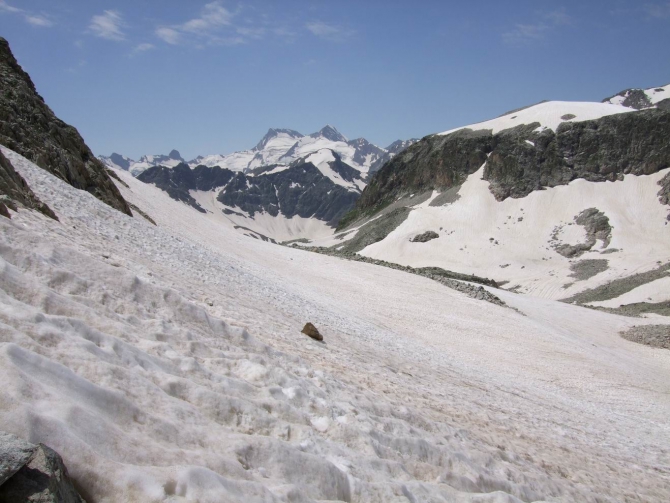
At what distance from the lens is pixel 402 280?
3288 cm

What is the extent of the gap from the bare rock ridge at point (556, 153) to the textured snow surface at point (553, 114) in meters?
2.58

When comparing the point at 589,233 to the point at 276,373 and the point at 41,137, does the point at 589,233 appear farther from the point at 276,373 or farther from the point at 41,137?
the point at 276,373

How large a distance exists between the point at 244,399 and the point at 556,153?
343ft

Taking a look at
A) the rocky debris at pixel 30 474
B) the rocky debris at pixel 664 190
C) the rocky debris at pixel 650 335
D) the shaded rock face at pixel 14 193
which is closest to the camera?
the rocky debris at pixel 30 474

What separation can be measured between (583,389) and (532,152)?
296 ft

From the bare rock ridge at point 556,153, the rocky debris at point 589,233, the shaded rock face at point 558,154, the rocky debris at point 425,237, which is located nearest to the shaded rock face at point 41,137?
the rocky debris at point 425,237

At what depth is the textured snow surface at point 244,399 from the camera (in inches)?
181

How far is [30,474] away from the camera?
3.53m

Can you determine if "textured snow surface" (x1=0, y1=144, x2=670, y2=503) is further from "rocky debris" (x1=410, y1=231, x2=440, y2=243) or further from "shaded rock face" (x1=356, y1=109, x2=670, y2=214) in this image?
"shaded rock face" (x1=356, y1=109, x2=670, y2=214)

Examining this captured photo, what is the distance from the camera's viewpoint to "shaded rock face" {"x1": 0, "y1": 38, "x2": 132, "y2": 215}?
63.7 feet

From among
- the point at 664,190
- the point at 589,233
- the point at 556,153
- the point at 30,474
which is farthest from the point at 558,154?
the point at 30,474

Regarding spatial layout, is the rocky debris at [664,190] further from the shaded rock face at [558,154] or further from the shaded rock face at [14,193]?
the shaded rock face at [14,193]

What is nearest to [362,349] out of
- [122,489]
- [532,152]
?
[122,489]

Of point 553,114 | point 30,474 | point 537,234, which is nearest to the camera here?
point 30,474
